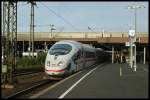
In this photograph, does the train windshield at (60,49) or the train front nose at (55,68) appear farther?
the train windshield at (60,49)

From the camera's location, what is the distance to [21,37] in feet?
319

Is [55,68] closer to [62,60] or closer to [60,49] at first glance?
[62,60]

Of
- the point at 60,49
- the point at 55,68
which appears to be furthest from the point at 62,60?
the point at 60,49

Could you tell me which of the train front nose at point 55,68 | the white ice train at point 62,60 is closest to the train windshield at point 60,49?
the white ice train at point 62,60

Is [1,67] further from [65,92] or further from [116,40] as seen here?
[116,40]

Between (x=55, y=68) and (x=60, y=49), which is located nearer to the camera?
(x=55, y=68)

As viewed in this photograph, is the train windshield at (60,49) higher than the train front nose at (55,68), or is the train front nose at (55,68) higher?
the train windshield at (60,49)

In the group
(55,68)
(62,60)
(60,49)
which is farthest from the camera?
(60,49)

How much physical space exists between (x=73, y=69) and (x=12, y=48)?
32.7 feet

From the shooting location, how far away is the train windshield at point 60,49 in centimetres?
3225

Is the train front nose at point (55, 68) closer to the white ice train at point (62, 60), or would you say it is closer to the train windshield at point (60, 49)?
the white ice train at point (62, 60)

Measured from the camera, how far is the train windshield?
32.2 metres

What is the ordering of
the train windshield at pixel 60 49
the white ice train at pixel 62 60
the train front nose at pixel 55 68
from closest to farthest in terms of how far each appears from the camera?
the train front nose at pixel 55 68 < the white ice train at pixel 62 60 < the train windshield at pixel 60 49

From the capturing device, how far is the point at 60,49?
1298 inches
